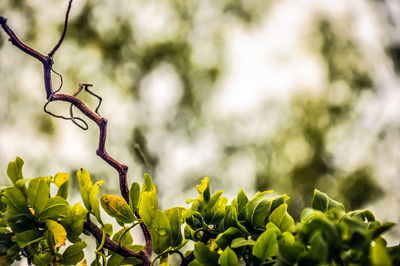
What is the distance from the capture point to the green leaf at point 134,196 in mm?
315

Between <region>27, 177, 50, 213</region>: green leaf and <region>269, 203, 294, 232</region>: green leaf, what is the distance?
0.69ft

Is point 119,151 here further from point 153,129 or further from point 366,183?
point 366,183

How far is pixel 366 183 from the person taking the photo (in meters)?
1.45

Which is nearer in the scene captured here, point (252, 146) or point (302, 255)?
point (302, 255)

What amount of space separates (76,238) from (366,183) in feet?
4.83

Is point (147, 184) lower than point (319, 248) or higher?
higher

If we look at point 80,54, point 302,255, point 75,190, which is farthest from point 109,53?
point 302,255

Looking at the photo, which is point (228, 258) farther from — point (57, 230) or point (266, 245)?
point (57, 230)

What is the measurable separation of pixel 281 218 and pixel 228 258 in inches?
2.9

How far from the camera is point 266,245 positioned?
9.7 inches

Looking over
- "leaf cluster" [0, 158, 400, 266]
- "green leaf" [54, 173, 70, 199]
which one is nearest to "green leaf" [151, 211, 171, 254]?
"leaf cluster" [0, 158, 400, 266]

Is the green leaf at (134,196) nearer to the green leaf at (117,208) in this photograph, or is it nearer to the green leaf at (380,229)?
the green leaf at (117,208)

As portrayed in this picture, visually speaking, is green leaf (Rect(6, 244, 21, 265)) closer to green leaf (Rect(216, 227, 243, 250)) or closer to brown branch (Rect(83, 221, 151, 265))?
brown branch (Rect(83, 221, 151, 265))

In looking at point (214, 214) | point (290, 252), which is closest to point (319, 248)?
point (290, 252)
